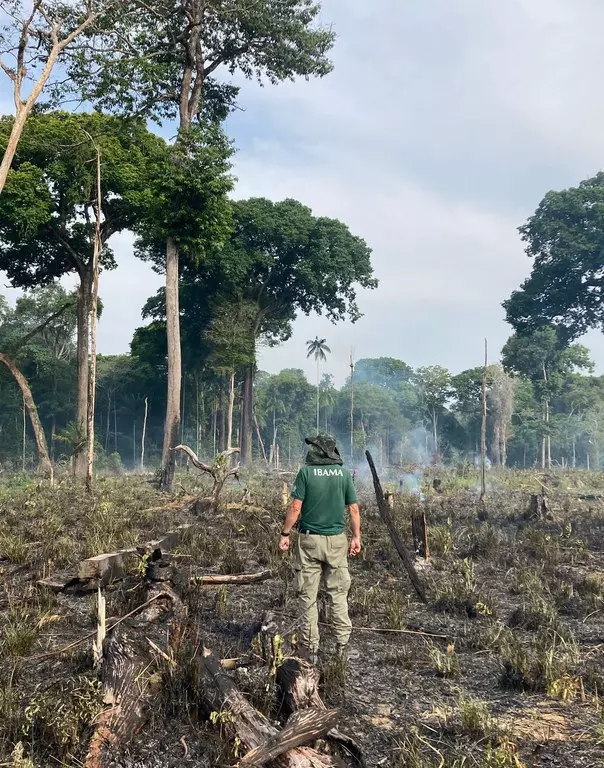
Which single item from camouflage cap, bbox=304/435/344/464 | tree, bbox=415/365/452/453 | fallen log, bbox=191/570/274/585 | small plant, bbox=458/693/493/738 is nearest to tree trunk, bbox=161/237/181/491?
fallen log, bbox=191/570/274/585

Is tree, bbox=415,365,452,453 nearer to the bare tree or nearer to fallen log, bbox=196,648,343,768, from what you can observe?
the bare tree

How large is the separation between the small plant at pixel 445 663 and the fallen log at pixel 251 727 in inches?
71.2

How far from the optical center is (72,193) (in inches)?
890

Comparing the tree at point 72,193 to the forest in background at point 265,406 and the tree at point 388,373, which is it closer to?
the forest in background at point 265,406

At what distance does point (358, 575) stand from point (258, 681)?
424 cm

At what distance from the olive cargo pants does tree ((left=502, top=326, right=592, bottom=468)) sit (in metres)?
42.7

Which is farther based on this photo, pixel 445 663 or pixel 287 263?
pixel 287 263

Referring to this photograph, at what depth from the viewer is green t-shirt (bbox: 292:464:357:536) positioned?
5.32m

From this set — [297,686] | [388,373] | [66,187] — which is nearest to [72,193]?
[66,187]

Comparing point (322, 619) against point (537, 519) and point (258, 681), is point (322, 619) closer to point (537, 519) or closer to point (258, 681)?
point (258, 681)

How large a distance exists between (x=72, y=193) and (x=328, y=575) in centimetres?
2151

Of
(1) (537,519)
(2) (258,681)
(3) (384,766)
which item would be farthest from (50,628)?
(1) (537,519)

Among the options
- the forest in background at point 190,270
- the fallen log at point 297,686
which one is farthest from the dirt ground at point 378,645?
the forest in background at point 190,270

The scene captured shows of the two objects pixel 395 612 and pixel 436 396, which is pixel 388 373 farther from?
pixel 395 612
